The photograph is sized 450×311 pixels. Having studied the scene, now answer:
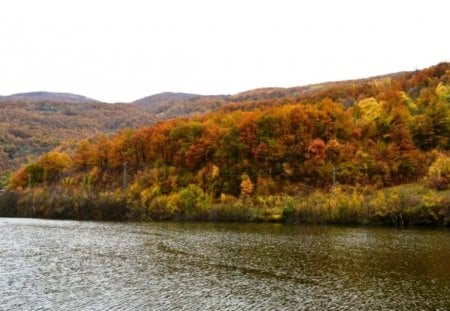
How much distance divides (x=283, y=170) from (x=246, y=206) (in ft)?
60.3

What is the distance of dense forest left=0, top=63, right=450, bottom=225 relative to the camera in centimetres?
10194

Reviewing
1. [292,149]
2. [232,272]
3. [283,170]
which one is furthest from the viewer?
[292,149]

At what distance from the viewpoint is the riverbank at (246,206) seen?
92.8 metres

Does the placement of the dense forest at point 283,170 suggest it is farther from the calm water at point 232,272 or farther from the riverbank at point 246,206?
the calm water at point 232,272

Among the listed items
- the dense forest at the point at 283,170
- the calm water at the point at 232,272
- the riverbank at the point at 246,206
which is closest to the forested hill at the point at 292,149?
the dense forest at the point at 283,170

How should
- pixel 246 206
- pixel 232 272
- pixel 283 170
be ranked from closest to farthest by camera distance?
pixel 232 272, pixel 246 206, pixel 283 170

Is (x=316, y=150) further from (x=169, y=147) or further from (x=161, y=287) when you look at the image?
(x=161, y=287)

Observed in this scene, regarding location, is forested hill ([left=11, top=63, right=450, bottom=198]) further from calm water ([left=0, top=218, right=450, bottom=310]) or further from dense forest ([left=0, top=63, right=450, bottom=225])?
calm water ([left=0, top=218, right=450, bottom=310])

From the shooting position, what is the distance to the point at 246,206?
115m

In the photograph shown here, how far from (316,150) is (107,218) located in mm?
61861

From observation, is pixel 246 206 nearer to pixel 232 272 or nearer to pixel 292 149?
pixel 292 149

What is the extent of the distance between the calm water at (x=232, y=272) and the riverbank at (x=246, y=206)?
Answer: 11474 mm

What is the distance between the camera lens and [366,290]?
132ft

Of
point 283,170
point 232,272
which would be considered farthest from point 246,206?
point 232,272
